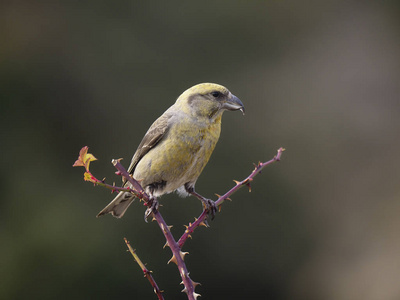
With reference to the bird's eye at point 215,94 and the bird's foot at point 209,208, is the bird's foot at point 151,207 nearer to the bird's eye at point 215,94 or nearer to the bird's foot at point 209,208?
the bird's foot at point 209,208

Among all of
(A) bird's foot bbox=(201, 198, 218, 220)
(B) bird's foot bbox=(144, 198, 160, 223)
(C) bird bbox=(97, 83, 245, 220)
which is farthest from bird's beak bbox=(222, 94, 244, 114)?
(B) bird's foot bbox=(144, 198, 160, 223)

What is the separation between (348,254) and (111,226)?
352 cm

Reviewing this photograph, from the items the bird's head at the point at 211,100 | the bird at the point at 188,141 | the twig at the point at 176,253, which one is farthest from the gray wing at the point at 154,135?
the twig at the point at 176,253

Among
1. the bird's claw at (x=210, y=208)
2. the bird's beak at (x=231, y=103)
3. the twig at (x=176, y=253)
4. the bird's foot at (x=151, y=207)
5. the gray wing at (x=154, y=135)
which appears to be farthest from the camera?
the gray wing at (x=154, y=135)

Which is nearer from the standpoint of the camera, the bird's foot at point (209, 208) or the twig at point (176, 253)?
the twig at point (176, 253)

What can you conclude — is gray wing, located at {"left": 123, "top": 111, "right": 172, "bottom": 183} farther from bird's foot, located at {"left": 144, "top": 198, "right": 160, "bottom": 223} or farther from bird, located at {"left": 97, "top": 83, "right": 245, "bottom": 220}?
bird's foot, located at {"left": 144, "top": 198, "right": 160, "bottom": 223}

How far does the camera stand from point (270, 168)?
862cm

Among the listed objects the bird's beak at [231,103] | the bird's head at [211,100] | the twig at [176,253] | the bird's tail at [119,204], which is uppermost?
the bird's head at [211,100]

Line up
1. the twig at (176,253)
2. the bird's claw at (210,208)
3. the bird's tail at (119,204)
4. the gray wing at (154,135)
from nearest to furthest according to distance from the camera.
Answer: the twig at (176,253)
the bird's claw at (210,208)
the gray wing at (154,135)
the bird's tail at (119,204)

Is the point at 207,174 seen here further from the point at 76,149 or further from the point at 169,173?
the point at 169,173

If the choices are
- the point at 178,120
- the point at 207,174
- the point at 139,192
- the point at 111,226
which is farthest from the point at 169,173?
the point at 111,226

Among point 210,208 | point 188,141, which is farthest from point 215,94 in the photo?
point 210,208

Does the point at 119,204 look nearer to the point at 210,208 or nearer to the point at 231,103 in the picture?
the point at 231,103

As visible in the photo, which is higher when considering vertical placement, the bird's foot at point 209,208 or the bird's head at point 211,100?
the bird's head at point 211,100
